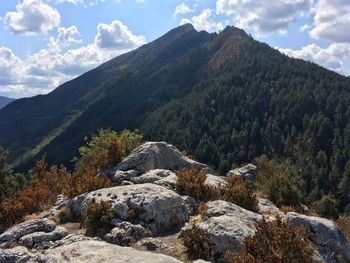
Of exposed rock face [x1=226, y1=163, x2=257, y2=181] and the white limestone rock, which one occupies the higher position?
the white limestone rock

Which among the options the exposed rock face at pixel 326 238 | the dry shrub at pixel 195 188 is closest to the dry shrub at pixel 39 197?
the dry shrub at pixel 195 188

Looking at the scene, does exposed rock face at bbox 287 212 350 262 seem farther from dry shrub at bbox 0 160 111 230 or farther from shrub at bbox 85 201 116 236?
dry shrub at bbox 0 160 111 230

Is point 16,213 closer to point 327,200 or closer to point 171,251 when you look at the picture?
point 171,251

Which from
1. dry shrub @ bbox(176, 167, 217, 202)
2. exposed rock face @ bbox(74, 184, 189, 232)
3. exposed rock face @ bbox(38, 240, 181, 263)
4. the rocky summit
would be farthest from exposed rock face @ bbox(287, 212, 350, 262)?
exposed rock face @ bbox(38, 240, 181, 263)

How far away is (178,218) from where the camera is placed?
15.9m

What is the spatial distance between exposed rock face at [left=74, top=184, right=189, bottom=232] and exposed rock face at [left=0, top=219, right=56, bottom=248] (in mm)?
1570

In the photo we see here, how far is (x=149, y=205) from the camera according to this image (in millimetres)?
16047

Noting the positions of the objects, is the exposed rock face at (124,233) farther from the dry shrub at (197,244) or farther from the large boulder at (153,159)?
the large boulder at (153,159)

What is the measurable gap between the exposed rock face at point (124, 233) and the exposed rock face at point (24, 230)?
2.16 meters

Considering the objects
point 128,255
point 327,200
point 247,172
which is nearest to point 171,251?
point 128,255

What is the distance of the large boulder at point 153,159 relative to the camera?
22.5 metres

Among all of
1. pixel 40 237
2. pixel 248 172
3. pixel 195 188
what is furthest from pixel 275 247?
pixel 248 172

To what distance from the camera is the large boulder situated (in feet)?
73.7

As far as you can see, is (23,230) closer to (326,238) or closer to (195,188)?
(195,188)
